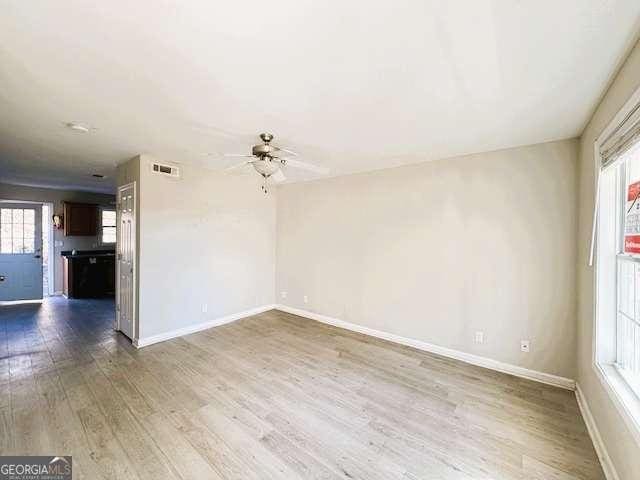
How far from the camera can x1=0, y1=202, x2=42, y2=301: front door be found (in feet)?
17.9

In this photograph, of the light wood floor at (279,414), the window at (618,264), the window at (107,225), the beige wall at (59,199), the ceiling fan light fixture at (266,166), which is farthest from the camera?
the window at (107,225)

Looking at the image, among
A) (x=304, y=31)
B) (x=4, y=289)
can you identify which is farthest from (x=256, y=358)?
(x=4, y=289)

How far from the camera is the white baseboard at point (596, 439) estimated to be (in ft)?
5.38

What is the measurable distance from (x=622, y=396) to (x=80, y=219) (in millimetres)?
9410

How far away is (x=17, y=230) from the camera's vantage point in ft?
18.4

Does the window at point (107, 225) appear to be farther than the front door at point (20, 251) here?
Yes

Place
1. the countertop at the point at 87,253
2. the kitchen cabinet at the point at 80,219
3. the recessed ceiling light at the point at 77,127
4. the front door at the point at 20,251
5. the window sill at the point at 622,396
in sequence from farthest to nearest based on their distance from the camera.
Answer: the kitchen cabinet at the point at 80,219, the countertop at the point at 87,253, the front door at the point at 20,251, the recessed ceiling light at the point at 77,127, the window sill at the point at 622,396

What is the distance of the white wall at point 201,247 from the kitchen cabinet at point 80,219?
15.4 ft

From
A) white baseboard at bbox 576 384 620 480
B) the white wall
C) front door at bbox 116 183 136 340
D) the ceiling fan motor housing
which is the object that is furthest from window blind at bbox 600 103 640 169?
front door at bbox 116 183 136 340

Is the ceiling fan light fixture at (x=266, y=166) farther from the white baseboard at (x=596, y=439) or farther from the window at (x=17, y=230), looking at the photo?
the window at (x=17, y=230)

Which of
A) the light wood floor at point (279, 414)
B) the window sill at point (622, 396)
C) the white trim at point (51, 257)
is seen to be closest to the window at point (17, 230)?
the white trim at point (51, 257)

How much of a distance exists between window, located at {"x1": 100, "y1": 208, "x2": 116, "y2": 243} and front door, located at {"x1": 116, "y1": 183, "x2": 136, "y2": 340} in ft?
13.1

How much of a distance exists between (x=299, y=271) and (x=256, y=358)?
1980 mm

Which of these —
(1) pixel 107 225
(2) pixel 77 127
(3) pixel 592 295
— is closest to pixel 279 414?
(3) pixel 592 295
